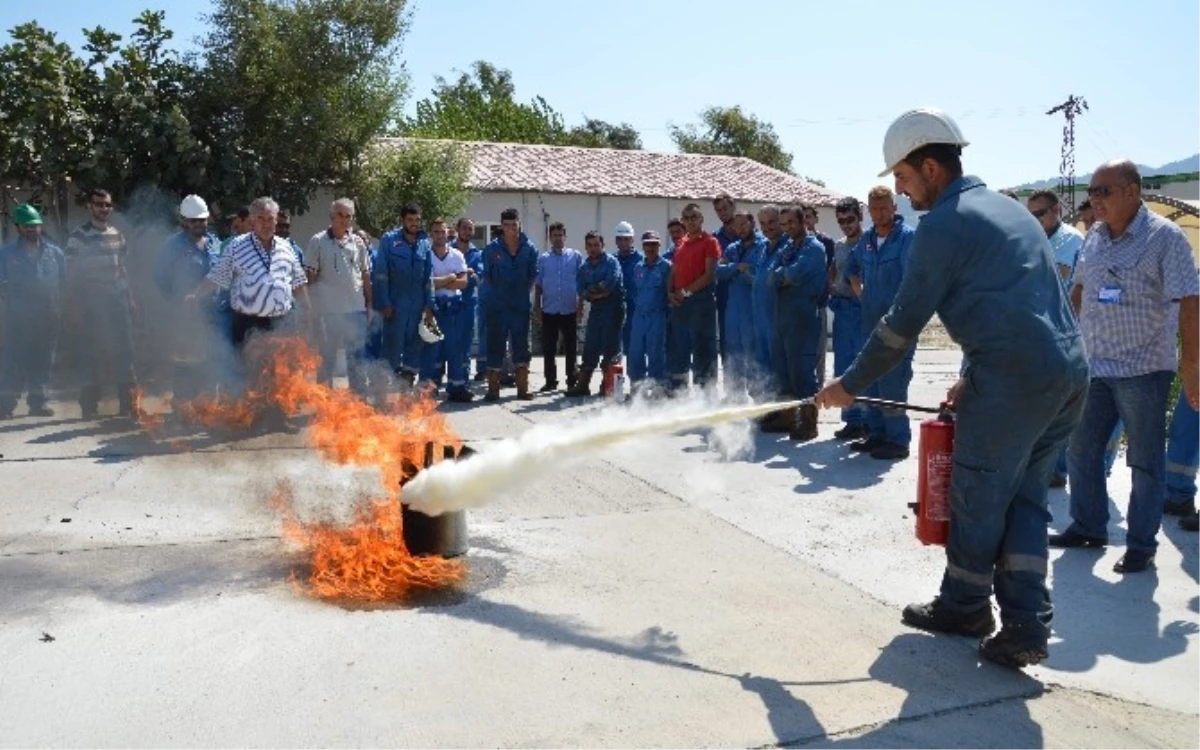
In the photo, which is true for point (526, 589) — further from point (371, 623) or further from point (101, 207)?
point (101, 207)

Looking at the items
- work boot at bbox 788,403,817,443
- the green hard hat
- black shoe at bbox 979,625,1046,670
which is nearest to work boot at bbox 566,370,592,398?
work boot at bbox 788,403,817,443

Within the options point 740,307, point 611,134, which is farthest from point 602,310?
point 611,134

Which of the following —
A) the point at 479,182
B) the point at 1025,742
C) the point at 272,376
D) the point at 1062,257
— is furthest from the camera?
the point at 479,182

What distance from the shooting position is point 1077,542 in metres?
5.83

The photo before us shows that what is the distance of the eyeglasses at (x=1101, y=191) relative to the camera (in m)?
5.12

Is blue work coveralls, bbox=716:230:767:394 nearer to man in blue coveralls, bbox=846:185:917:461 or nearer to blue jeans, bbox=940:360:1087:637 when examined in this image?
man in blue coveralls, bbox=846:185:917:461

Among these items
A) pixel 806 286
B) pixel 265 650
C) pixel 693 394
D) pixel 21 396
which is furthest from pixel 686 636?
pixel 21 396

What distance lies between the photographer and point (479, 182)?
2534cm

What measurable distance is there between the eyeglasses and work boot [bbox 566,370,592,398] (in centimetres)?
770

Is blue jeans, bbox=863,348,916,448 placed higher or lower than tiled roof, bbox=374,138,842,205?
lower

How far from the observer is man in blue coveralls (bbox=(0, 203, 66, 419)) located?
404 inches

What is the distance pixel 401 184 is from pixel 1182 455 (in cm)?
1745

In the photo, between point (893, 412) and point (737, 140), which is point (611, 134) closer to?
point (737, 140)

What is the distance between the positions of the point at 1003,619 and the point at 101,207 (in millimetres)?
9090
